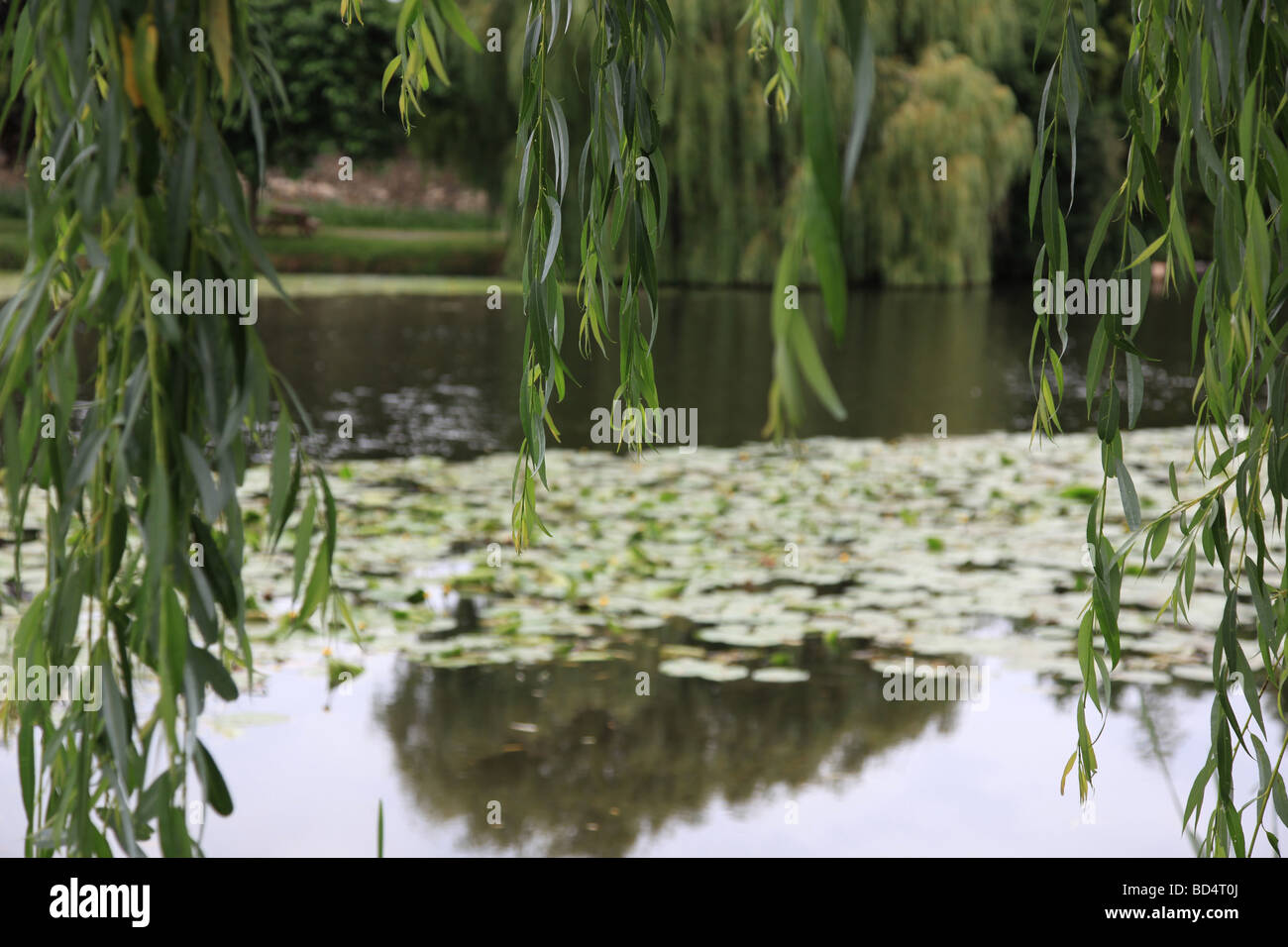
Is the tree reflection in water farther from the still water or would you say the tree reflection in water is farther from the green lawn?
the green lawn

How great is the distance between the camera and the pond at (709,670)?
7.20 feet

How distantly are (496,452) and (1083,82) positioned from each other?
13.6ft

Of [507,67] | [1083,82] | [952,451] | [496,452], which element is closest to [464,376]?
[496,452]

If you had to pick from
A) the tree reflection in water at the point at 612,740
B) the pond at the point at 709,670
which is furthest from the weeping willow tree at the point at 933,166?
the tree reflection in water at the point at 612,740

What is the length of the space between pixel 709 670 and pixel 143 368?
2.15 meters

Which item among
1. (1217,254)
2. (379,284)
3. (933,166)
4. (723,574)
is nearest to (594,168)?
(1217,254)

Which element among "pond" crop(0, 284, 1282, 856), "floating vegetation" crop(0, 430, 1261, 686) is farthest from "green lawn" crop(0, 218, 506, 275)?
"floating vegetation" crop(0, 430, 1261, 686)

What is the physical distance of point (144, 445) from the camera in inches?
29.3

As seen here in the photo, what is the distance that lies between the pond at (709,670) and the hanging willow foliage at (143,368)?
0.83 feet

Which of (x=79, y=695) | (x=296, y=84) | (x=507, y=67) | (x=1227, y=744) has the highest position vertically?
(x=296, y=84)

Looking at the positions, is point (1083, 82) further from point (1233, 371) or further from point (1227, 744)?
point (1227, 744)

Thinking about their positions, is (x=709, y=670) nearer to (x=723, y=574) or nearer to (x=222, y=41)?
(x=723, y=574)

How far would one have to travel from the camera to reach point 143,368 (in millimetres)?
724

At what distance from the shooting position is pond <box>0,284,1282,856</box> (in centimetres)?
220
